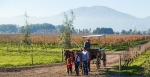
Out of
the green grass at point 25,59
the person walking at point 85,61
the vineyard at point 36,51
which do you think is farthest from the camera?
the vineyard at point 36,51

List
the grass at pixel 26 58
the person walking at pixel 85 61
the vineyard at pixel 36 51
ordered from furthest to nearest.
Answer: the vineyard at pixel 36 51 → the grass at pixel 26 58 → the person walking at pixel 85 61

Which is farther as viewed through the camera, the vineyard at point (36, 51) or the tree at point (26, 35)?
the tree at point (26, 35)

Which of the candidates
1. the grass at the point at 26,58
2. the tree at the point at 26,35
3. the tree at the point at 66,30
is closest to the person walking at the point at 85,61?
the grass at the point at 26,58

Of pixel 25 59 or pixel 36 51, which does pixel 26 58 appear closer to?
pixel 25 59

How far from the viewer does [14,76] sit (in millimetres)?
19844

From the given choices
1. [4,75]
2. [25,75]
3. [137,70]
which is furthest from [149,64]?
[4,75]

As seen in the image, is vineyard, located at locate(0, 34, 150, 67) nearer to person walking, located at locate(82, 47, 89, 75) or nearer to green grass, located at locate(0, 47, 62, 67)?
green grass, located at locate(0, 47, 62, 67)

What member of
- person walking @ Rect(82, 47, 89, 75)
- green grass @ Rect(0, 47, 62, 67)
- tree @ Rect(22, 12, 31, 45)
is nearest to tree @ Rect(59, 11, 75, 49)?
green grass @ Rect(0, 47, 62, 67)

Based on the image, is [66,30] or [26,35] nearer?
[66,30]

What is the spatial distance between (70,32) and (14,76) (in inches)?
399

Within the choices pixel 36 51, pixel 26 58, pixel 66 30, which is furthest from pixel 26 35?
pixel 66 30

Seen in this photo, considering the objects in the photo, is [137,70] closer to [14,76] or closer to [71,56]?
[71,56]

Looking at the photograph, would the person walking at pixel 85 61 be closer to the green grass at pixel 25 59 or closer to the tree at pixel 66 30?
the green grass at pixel 25 59

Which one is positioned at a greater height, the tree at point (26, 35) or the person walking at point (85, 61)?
the tree at point (26, 35)
